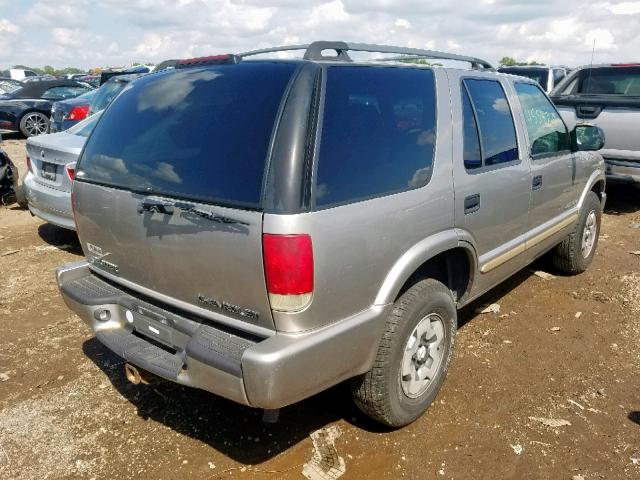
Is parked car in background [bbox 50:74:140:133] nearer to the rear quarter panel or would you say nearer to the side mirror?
the side mirror

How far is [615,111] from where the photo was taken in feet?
23.3

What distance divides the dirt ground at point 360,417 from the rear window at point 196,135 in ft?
4.43

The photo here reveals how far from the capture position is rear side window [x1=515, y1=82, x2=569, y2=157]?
395cm

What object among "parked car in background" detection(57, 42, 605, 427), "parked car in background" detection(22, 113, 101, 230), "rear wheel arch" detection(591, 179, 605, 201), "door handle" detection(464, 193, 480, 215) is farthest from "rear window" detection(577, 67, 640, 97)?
"parked car in background" detection(22, 113, 101, 230)

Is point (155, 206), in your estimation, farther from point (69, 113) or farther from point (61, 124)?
point (61, 124)

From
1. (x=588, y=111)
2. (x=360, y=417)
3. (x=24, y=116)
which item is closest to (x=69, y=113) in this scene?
(x=24, y=116)

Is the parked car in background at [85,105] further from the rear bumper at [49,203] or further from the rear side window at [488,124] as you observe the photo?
the rear side window at [488,124]

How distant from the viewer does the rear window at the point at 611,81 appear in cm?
770

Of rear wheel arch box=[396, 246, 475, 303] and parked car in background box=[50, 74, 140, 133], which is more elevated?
parked car in background box=[50, 74, 140, 133]

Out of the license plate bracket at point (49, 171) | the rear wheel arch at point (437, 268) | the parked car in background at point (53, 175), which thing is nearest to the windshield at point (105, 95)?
the parked car in background at point (53, 175)

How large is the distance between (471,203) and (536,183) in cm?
104

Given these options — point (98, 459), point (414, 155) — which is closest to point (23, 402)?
point (98, 459)

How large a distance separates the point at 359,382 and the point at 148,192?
1.38 m

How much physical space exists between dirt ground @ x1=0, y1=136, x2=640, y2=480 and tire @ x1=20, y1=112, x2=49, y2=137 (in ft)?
38.3
